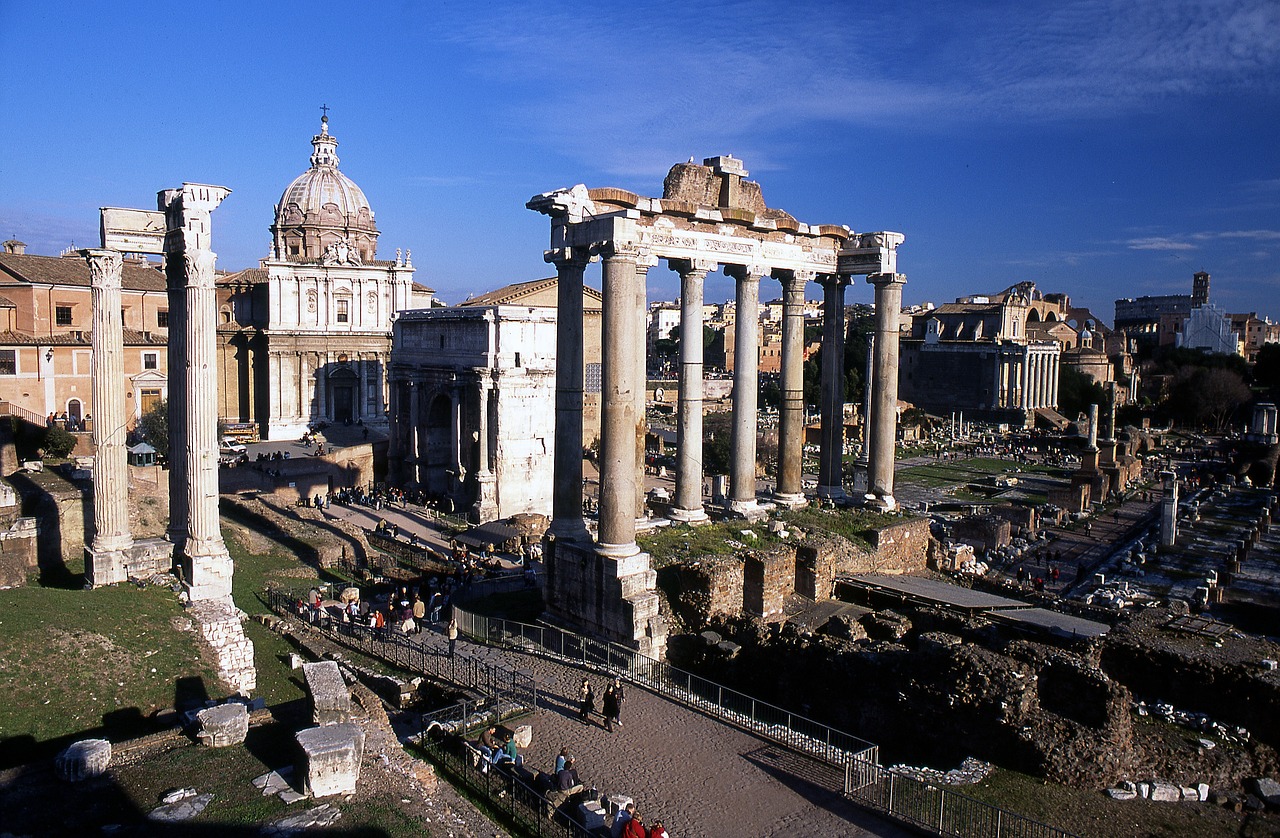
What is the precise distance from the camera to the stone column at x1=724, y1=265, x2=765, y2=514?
17.5 meters

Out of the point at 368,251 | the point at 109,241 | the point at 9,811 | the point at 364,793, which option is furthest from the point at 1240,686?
the point at 368,251

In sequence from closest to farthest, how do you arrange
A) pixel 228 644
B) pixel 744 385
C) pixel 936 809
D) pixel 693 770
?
pixel 936 809
pixel 693 770
pixel 228 644
pixel 744 385

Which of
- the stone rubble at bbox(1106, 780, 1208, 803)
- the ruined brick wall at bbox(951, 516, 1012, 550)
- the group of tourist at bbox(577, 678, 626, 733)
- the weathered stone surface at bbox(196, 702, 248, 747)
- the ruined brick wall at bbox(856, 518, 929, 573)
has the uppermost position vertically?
the ruined brick wall at bbox(856, 518, 929, 573)

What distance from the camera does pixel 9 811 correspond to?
828 cm

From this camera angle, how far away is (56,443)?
28766mm

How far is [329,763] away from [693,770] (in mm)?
4047

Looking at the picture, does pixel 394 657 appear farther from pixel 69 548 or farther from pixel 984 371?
pixel 984 371

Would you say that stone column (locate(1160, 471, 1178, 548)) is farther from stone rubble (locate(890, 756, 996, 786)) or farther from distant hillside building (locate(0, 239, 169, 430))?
distant hillside building (locate(0, 239, 169, 430))

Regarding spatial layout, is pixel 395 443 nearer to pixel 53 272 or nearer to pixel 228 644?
pixel 53 272

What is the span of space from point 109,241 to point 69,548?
6.85 metres

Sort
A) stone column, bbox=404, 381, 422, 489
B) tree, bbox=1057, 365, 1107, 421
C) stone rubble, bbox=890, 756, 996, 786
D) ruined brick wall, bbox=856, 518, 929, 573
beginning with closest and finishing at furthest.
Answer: stone rubble, bbox=890, 756, 996, 786 → ruined brick wall, bbox=856, 518, 929, 573 → stone column, bbox=404, 381, 422, 489 → tree, bbox=1057, 365, 1107, 421

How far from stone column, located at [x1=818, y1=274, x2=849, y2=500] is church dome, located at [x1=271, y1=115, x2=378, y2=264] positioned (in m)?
34.8

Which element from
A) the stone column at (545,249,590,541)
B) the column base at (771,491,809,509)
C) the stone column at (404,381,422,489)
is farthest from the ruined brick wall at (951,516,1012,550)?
the stone column at (545,249,590,541)

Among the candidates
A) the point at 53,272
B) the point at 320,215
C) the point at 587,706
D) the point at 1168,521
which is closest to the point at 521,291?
the point at 320,215
